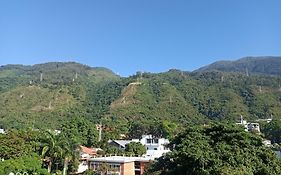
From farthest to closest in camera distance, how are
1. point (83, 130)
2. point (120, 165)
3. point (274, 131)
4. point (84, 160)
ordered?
point (274, 131) → point (83, 130) → point (84, 160) → point (120, 165)

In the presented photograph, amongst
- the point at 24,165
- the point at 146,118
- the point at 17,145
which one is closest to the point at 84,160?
the point at 17,145

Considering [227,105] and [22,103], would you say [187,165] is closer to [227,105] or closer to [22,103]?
[227,105]

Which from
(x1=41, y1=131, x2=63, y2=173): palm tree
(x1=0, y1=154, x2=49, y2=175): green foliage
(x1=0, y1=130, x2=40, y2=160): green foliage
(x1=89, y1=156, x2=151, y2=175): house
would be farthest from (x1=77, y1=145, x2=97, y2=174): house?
(x1=0, y1=154, x2=49, y2=175): green foliage

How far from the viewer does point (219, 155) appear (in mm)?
25922

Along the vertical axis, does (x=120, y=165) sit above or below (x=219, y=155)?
below

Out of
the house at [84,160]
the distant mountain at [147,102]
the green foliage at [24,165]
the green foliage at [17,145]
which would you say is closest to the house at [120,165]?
the house at [84,160]

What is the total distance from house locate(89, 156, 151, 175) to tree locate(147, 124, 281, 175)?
32.9ft

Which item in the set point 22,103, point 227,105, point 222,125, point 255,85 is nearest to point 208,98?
point 227,105

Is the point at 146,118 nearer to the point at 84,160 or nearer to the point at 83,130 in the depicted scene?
the point at 83,130

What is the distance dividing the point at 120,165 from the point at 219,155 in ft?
56.3

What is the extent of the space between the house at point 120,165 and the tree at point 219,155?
10.0 m

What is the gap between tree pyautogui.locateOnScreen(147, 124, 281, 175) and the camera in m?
25.0

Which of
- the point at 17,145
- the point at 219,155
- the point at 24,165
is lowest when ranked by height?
the point at 24,165

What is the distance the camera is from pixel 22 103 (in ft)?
404
